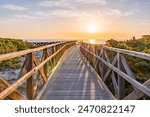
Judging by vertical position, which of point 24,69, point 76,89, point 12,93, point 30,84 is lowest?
point 76,89

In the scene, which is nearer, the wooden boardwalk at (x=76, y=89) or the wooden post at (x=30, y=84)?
the wooden post at (x=30, y=84)

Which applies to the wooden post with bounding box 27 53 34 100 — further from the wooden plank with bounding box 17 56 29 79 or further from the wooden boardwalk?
the wooden boardwalk

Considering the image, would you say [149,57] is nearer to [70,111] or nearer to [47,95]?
[70,111]

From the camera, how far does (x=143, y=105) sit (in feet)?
15.6

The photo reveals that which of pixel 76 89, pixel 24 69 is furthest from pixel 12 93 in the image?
pixel 76 89

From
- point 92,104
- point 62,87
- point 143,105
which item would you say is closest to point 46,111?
point 92,104

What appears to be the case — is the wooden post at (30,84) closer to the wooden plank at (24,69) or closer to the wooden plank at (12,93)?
the wooden plank at (24,69)

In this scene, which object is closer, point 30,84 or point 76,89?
point 30,84

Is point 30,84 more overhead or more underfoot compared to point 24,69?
more underfoot

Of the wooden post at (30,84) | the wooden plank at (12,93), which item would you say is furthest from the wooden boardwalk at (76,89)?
the wooden plank at (12,93)

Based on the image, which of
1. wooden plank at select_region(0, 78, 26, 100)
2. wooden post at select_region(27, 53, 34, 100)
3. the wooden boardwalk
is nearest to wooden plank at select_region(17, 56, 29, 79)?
wooden post at select_region(27, 53, 34, 100)

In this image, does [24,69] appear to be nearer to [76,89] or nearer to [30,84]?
[30,84]

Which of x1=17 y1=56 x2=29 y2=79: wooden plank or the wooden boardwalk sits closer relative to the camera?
x1=17 y1=56 x2=29 y2=79: wooden plank

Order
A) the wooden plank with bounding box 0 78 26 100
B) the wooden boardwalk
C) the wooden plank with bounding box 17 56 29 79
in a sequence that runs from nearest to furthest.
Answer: the wooden plank with bounding box 0 78 26 100
the wooden plank with bounding box 17 56 29 79
the wooden boardwalk
